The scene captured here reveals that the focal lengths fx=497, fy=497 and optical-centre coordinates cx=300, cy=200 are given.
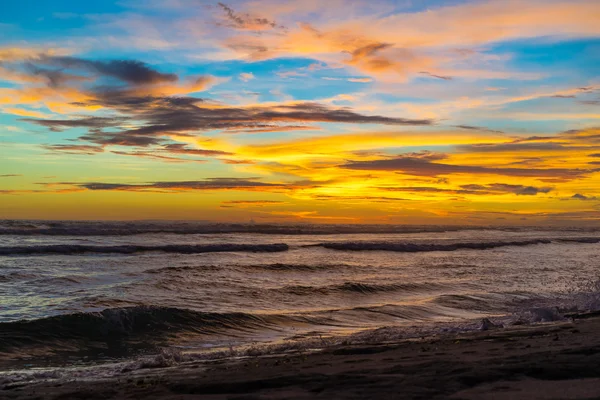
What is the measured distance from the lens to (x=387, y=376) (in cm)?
670

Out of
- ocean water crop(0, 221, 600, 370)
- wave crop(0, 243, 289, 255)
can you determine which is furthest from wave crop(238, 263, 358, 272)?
wave crop(0, 243, 289, 255)

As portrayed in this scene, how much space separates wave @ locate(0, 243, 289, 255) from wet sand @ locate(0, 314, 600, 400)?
103 feet

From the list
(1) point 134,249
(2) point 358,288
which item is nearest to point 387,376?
(2) point 358,288

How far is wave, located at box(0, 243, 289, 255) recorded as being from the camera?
119 feet

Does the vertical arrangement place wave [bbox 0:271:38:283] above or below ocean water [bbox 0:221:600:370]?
above

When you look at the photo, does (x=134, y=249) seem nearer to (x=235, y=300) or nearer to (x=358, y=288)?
(x=358, y=288)

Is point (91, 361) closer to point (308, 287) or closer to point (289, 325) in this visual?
point (289, 325)

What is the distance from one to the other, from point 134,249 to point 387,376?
3652 centimetres

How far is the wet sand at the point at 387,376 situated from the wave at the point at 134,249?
3139cm

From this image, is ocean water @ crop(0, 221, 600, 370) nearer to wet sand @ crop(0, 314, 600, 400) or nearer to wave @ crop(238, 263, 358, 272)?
wave @ crop(238, 263, 358, 272)

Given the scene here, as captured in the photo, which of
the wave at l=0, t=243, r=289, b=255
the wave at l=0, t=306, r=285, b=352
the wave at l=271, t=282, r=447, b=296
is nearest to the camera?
the wave at l=0, t=306, r=285, b=352

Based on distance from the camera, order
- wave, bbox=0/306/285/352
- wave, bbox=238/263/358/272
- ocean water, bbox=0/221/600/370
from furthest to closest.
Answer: wave, bbox=238/263/358/272 < ocean water, bbox=0/221/600/370 < wave, bbox=0/306/285/352

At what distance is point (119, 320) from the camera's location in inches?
536

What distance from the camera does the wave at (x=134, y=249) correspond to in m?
36.2
